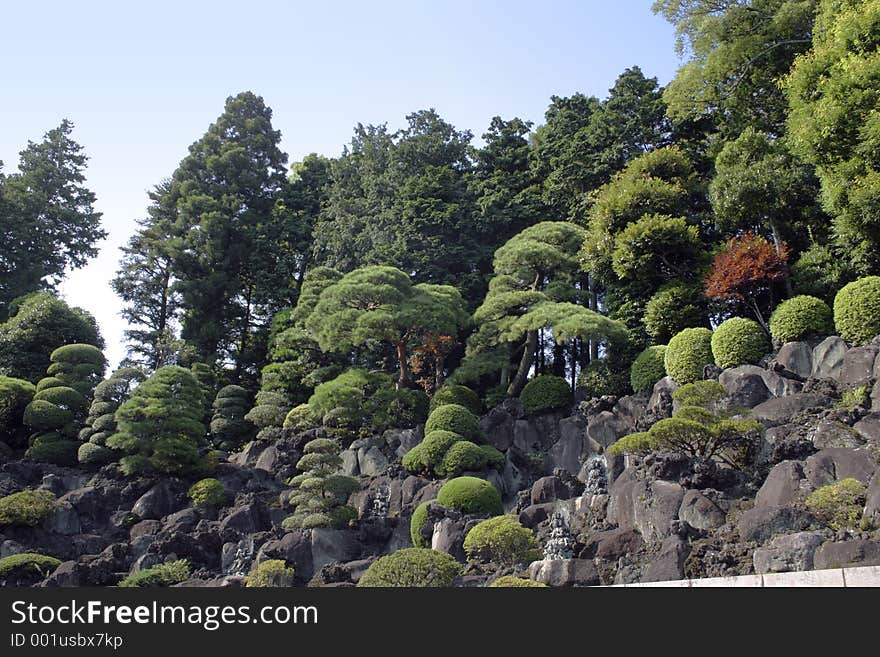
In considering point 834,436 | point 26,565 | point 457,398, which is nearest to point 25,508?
point 26,565

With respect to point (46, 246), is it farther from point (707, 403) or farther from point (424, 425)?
point (707, 403)

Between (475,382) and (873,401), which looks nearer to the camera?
(873,401)

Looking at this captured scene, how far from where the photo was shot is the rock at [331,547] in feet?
53.1

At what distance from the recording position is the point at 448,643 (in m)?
6.90

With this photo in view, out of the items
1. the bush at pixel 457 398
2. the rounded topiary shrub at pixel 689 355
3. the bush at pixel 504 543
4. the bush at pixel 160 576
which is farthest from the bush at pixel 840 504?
the bush at pixel 160 576

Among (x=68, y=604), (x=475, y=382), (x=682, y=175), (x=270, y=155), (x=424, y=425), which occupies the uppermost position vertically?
(x=270, y=155)

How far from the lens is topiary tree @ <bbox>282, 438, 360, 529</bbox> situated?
55.0ft

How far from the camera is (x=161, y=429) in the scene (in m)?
20.8

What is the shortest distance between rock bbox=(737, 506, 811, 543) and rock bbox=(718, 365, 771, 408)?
4.41 metres

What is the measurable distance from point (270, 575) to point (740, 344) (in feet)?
38.6

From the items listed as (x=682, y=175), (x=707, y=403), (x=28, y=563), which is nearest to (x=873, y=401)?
(x=707, y=403)

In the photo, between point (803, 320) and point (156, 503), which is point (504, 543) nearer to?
point (803, 320)

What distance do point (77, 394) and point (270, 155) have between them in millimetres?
14409

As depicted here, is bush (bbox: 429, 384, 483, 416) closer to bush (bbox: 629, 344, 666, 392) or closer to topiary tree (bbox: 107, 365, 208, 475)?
bush (bbox: 629, 344, 666, 392)
